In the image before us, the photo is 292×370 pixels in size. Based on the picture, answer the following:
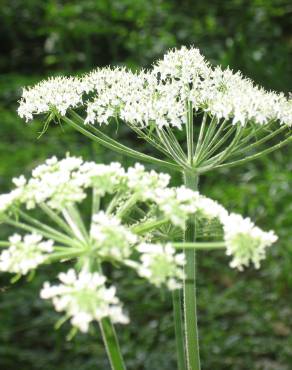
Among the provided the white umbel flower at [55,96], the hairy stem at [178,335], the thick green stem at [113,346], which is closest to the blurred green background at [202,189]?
the white umbel flower at [55,96]

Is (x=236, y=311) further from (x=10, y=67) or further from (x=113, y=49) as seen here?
(x=10, y=67)

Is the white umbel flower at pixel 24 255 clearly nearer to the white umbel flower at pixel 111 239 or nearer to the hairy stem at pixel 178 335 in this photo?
the white umbel flower at pixel 111 239

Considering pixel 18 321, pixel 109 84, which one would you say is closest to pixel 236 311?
pixel 18 321

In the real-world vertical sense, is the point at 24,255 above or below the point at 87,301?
above

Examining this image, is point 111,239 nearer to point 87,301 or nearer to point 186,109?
point 87,301

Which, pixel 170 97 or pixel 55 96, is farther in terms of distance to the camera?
pixel 55 96

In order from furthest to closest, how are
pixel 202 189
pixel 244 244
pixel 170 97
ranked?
pixel 202 189
pixel 170 97
pixel 244 244

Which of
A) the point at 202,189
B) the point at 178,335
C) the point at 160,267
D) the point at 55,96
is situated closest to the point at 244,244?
the point at 160,267
